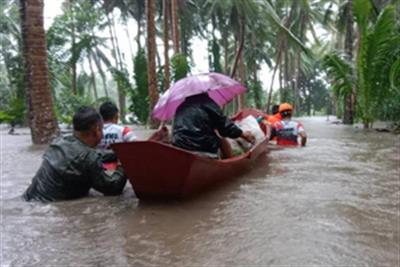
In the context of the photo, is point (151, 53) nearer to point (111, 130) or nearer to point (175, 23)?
point (175, 23)

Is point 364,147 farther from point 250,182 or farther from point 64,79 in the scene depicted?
point 64,79

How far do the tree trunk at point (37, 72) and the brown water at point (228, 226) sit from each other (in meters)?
4.81

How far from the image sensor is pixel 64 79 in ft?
72.1

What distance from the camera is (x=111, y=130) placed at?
18.9 ft

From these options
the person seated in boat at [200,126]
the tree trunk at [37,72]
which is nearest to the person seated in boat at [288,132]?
the person seated in boat at [200,126]

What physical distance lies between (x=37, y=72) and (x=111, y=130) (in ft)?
18.9

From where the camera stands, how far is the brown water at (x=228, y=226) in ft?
10.5

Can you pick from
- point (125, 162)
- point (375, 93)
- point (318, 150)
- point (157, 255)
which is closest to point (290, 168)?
point (318, 150)

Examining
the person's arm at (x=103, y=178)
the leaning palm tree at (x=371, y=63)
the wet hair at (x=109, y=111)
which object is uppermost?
the leaning palm tree at (x=371, y=63)

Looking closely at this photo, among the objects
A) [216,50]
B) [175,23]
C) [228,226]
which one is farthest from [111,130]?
[216,50]

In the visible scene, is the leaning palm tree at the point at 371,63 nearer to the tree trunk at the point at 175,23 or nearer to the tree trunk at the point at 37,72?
the tree trunk at the point at 175,23

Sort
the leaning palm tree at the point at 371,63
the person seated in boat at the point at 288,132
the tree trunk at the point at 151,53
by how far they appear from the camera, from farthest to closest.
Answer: the tree trunk at the point at 151,53 < the leaning palm tree at the point at 371,63 < the person seated in boat at the point at 288,132

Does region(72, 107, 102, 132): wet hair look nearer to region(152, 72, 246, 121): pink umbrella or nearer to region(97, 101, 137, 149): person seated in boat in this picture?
region(97, 101, 137, 149): person seated in boat

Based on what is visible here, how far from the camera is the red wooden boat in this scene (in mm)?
4395
